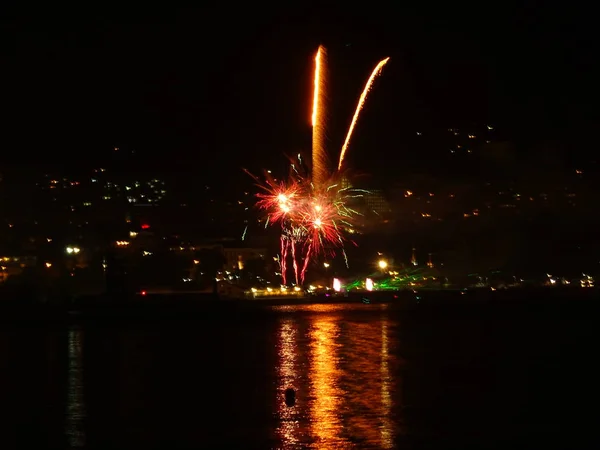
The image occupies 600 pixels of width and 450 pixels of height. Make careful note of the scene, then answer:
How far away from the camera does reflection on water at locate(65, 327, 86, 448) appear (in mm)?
8450

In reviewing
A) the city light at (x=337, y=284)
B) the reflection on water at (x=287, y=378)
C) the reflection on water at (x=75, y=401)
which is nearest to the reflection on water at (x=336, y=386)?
the reflection on water at (x=287, y=378)

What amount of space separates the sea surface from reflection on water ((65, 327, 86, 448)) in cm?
3

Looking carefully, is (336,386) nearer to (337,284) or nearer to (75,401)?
(75,401)

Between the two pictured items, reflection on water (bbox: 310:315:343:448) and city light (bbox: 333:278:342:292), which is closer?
reflection on water (bbox: 310:315:343:448)

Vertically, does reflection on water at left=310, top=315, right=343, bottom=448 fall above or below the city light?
below

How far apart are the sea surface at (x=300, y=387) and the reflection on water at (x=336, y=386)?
25 millimetres

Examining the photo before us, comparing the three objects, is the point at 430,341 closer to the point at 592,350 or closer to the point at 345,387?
the point at 592,350

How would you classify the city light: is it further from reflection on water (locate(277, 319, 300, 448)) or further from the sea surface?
the sea surface

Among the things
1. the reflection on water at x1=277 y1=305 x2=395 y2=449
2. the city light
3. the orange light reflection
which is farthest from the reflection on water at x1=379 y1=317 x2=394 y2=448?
the city light

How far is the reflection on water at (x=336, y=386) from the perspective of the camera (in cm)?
822

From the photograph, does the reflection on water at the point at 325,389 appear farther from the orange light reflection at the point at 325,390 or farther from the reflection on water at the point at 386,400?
the reflection on water at the point at 386,400

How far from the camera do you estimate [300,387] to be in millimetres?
11164

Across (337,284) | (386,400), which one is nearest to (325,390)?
(386,400)

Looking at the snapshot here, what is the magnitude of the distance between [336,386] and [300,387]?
1.54ft
